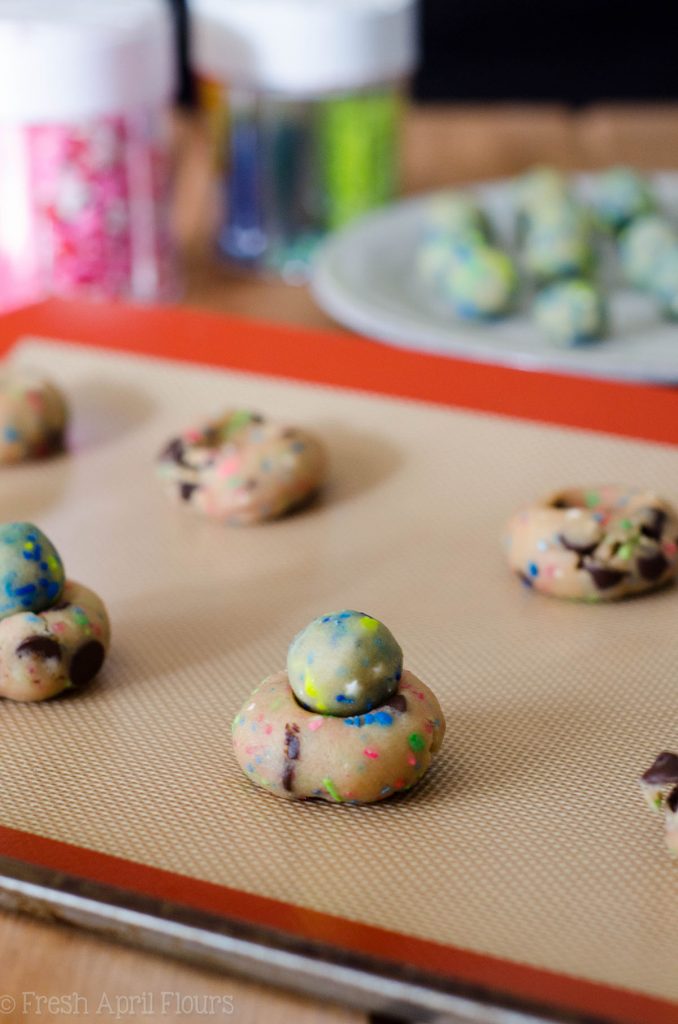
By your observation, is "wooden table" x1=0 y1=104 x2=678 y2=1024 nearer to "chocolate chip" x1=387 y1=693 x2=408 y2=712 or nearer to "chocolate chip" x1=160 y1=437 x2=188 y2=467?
"chocolate chip" x1=387 y1=693 x2=408 y2=712

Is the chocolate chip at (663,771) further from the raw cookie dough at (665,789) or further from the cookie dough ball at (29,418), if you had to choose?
the cookie dough ball at (29,418)

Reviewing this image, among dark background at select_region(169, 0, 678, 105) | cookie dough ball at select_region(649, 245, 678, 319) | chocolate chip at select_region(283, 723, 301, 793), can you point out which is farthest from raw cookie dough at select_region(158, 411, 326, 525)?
dark background at select_region(169, 0, 678, 105)

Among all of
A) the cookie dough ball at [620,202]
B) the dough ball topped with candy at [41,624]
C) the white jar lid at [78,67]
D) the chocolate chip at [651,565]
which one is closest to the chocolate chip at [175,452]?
the dough ball topped with candy at [41,624]

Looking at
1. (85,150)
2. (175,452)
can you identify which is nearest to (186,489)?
(175,452)

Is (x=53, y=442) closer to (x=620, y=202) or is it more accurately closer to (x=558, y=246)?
(x=558, y=246)

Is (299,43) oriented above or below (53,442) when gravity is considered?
above

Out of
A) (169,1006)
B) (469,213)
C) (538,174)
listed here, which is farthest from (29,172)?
(169,1006)
